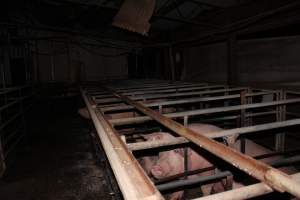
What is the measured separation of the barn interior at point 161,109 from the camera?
2037mm

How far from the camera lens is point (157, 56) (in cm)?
1122

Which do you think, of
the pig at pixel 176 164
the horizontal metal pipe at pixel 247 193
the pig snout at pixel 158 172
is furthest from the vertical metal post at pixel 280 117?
the horizontal metal pipe at pixel 247 193

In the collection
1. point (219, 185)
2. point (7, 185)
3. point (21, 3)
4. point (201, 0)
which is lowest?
point (7, 185)

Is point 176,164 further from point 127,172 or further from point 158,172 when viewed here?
point 127,172

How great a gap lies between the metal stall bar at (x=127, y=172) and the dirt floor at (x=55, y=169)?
91.7 inches

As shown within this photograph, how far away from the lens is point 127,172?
1281 millimetres

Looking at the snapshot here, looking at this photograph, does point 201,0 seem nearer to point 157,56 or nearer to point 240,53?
point 240,53

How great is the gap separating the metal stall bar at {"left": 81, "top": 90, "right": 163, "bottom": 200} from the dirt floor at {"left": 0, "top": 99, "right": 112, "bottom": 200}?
7.64 ft

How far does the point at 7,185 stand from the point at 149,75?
345 inches

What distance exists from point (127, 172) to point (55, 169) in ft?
13.6

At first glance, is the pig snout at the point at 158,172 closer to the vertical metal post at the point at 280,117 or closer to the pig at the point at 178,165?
the pig at the point at 178,165

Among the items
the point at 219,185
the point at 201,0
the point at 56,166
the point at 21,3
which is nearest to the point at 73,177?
the point at 56,166

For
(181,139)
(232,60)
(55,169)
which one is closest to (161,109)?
(181,139)

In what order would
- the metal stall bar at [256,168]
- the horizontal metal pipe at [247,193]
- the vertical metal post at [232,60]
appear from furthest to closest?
1. the vertical metal post at [232,60]
2. the horizontal metal pipe at [247,193]
3. the metal stall bar at [256,168]
